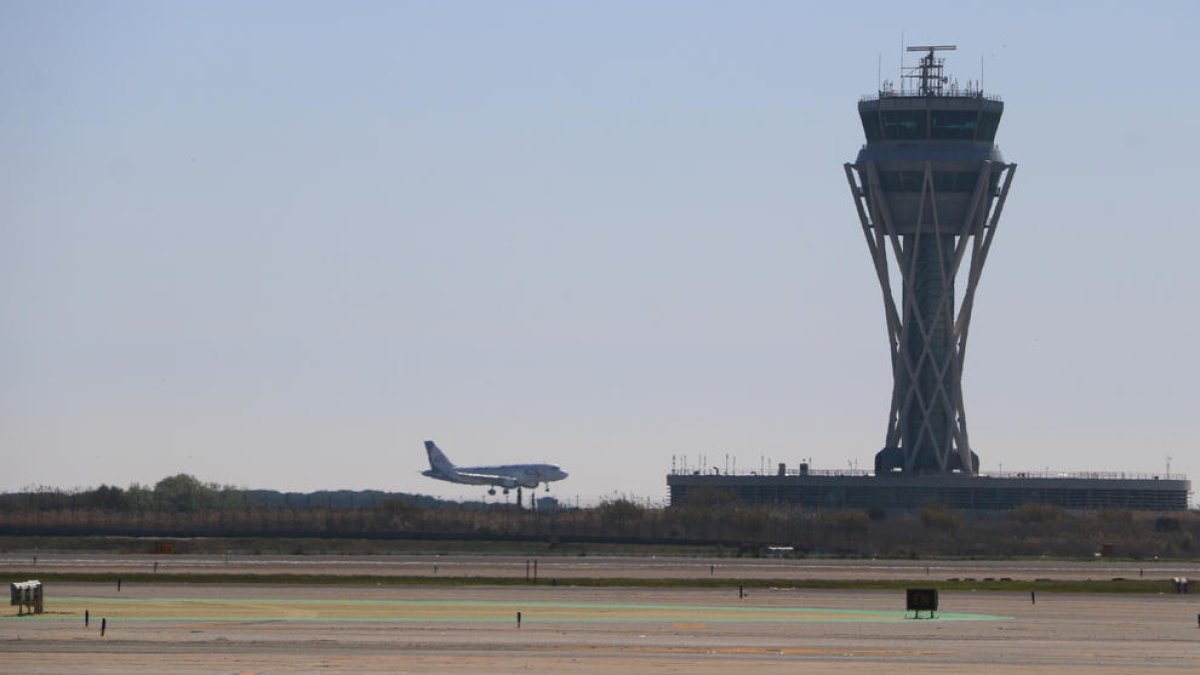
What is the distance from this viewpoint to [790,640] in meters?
78.6

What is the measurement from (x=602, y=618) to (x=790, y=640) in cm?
1169

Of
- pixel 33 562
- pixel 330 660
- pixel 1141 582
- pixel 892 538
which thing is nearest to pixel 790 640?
pixel 330 660

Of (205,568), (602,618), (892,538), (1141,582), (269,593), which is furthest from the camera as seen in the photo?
(892,538)

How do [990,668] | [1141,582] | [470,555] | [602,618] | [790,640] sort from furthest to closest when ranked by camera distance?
[470,555]
[1141,582]
[602,618]
[790,640]
[990,668]

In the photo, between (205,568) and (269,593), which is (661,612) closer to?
(269,593)

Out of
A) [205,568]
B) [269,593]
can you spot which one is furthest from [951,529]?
[269,593]

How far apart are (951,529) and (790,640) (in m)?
122

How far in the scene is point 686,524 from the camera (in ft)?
638

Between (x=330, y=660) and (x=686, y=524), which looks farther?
(x=686, y=524)

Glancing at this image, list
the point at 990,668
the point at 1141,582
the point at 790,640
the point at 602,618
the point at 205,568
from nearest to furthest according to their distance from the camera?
1. the point at 990,668
2. the point at 790,640
3. the point at 602,618
4. the point at 1141,582
5. the point at 205,568

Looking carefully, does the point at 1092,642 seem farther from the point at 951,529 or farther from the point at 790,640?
the point at 951,529

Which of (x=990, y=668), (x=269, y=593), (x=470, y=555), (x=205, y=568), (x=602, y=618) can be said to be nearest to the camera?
(x=990, y=668)

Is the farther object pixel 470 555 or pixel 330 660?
pixel 470 555

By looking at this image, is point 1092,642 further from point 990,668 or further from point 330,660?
point 330,660
